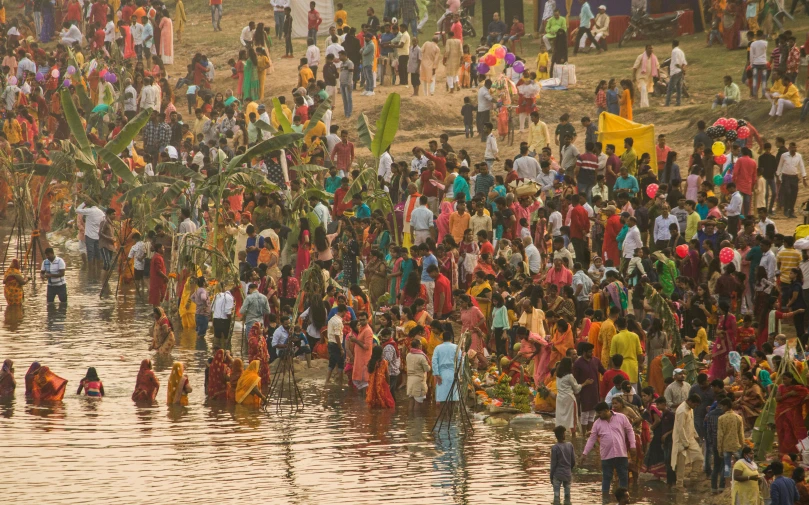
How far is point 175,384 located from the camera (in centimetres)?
1698

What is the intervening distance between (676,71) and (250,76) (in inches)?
404

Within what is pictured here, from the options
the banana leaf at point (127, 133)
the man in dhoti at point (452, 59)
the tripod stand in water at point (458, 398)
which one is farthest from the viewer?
the man in dhoti at point (452, 59)

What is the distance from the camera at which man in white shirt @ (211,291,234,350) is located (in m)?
19.3

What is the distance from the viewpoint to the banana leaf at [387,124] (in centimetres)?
2202

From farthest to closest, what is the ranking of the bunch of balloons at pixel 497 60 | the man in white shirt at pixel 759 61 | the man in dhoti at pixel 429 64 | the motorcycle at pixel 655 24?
the motorcycle at pixel 655 24 < the man in dhoti at pixel 429 64 < the bunch of balloons at pixel 497 60 < the man in white shirt at pixel 759 61

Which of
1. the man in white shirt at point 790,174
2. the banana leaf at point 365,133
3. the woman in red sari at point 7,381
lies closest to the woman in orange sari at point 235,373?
the woman in red sari at point 7,381

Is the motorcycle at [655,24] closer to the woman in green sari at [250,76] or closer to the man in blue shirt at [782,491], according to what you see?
the woman in green sari at [250,76]

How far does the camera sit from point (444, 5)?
1537 inches

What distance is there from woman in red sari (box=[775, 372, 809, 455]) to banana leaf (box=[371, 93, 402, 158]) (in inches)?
390

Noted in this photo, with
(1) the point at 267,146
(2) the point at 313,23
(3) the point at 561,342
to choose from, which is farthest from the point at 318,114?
(2) the point at 313,23

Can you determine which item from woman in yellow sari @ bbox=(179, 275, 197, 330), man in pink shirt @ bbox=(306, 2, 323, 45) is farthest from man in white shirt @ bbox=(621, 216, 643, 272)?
man in pink shirt @ bbox=(306, 2, 323, 45)

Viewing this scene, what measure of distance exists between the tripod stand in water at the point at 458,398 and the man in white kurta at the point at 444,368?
60 millimetres

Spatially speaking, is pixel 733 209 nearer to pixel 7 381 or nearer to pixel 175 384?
pixel 175 384

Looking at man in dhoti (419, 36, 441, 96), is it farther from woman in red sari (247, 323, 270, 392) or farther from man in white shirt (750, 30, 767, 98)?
woman in red sari (247, 323, 270, 392)
